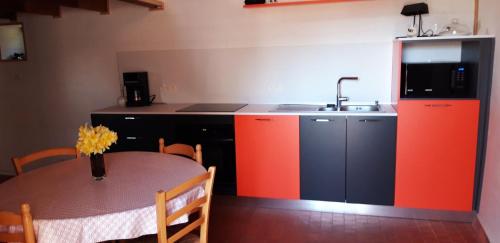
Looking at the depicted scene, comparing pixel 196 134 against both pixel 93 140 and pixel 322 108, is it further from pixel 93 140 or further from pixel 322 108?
pixel 93 140

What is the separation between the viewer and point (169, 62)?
3.91m

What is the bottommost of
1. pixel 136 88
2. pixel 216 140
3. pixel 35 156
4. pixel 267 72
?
pixel 216 140

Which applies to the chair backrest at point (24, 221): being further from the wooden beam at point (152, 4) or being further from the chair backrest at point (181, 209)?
the wooden beam at point (152, 4)

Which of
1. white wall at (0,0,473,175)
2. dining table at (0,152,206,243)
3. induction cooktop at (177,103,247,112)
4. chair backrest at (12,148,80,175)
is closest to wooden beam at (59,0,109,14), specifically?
white wall at (0,0,473,175)

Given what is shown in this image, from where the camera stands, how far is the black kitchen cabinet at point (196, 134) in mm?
3295

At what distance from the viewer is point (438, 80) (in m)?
2.85

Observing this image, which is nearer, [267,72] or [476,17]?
[476,17]

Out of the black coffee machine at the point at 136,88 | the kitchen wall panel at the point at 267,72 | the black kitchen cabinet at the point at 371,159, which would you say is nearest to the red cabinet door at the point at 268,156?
the black kitchen cabinet at the point at 371,159

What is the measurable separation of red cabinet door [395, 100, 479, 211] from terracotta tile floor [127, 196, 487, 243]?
0.67 feet

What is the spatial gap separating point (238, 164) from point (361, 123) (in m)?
1.11

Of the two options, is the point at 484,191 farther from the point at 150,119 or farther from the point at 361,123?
the point at 150,119

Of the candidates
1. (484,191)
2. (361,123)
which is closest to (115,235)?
(361,123)

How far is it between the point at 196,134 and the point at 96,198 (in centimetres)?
175

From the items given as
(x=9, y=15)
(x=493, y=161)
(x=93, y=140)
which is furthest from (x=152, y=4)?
(x=493, y=161)
